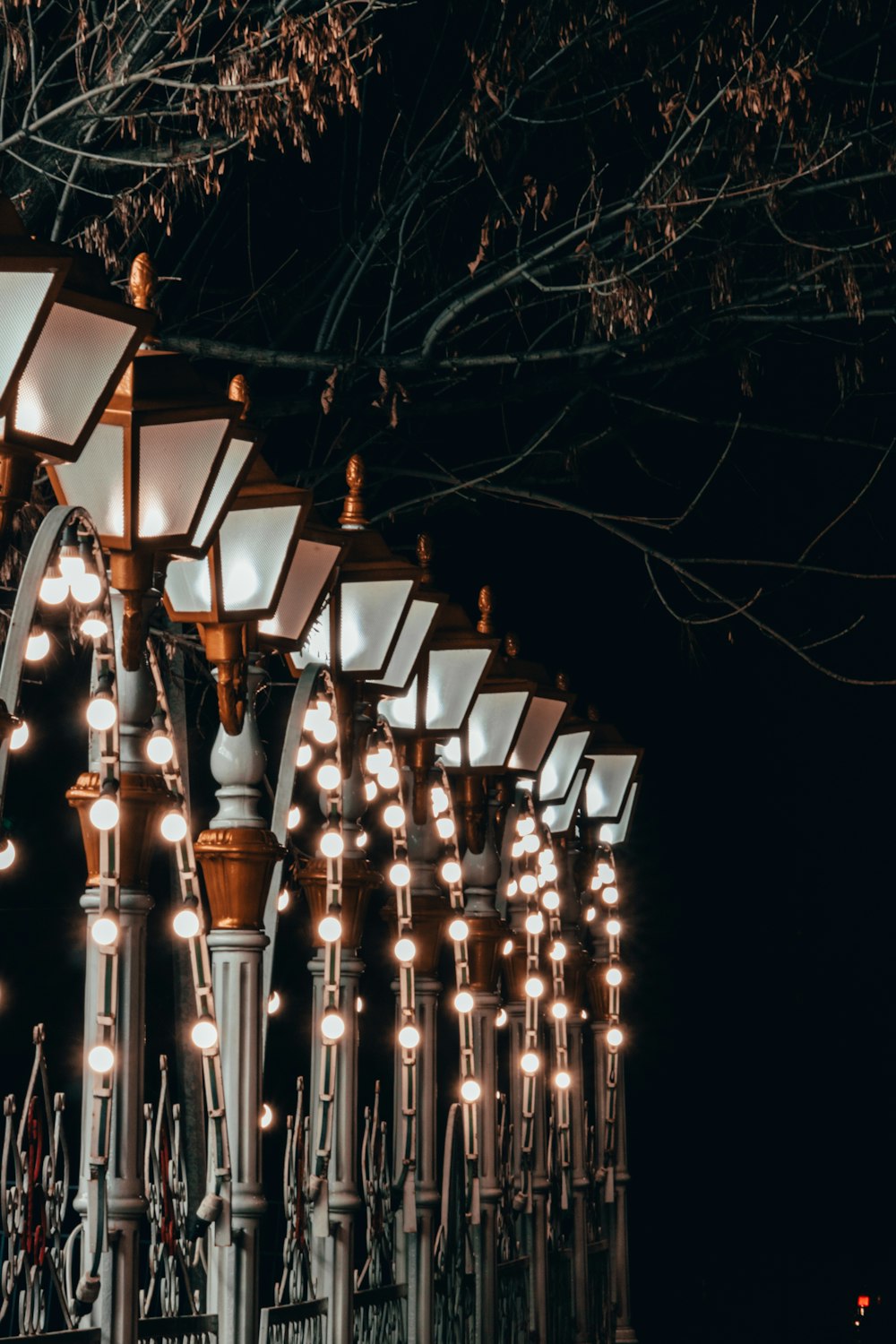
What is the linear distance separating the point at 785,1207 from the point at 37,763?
25.8ft

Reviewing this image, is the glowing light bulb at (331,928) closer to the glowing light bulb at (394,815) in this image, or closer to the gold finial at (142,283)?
the glowing light bulb at (394,815)

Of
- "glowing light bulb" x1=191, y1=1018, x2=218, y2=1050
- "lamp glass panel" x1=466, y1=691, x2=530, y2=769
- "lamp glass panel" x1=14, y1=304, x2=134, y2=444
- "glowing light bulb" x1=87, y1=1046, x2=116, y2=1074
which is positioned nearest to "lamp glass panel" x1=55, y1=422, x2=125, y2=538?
"lamp glass panel" x1=14, y1=304, x2=134, y2=444

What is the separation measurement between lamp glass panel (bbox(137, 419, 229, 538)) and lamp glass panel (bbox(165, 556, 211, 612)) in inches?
24.7

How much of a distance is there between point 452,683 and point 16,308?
152 inches

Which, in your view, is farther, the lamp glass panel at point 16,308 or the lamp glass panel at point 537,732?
the lamp glass panel at point 537,732

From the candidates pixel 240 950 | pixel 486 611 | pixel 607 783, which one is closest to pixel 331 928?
pixel 240 950

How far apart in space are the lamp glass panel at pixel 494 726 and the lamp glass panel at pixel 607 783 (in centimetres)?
241

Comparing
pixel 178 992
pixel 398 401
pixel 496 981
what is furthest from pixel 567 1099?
pixel 398 401

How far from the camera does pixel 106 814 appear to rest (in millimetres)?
4910

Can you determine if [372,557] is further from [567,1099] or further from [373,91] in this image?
[373,91]

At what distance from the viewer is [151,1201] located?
19.2 ft

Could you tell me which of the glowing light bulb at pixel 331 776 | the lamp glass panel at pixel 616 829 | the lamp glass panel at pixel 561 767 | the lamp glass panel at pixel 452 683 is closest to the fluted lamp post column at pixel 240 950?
the glowing light bulb at pixel 331 776

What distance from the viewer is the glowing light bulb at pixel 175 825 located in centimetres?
551

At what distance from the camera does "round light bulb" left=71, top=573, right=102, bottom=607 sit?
15.6ft
